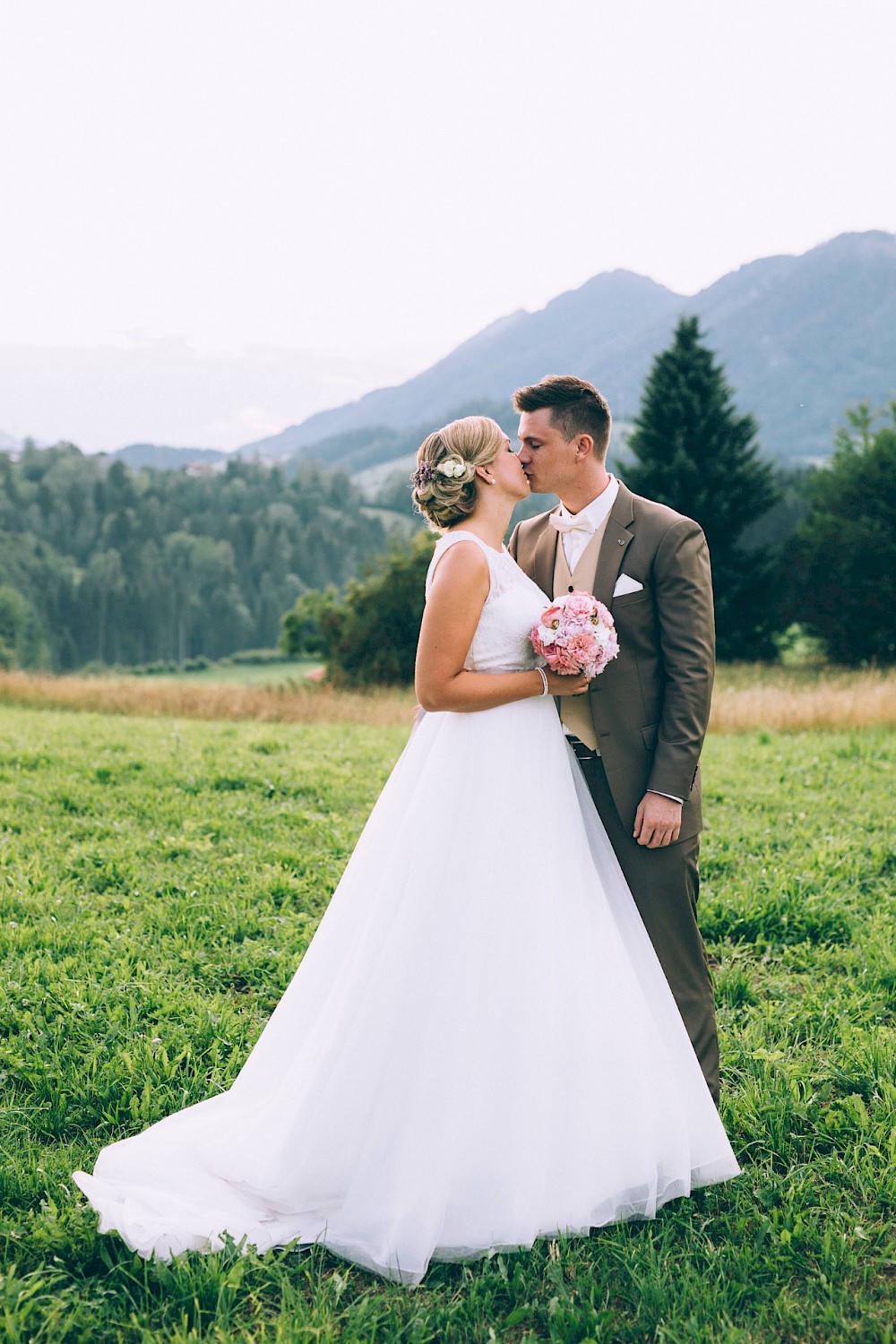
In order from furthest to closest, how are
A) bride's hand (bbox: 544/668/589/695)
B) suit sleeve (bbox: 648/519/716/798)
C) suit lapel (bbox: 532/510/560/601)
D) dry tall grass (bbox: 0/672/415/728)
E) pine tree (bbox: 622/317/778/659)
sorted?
1. pine tree (bbox: 622/317/778/659)
2. dry tall grass (bbox: 0/672/415/728)
3. suit lapel (bbox: 532/510/560/601)
4. suit sleeve (bbox: 648/519/716/798)
5. bride's hand (bbox: 544/668/589/695)

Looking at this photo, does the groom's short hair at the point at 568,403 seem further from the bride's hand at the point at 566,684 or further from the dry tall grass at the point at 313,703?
the dry tall grass at the point at 313,703

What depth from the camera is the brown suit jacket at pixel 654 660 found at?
3.51 meters

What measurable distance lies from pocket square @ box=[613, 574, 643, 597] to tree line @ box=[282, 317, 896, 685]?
28.0m

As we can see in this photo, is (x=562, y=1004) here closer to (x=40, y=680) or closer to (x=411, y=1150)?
(x=411, y=1150)

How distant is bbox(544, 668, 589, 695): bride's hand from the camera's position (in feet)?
11.1

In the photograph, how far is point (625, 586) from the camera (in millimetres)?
3607

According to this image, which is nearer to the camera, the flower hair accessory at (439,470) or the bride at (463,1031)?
the bride at (463,1031)

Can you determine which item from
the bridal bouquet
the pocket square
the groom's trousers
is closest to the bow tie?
the pocket square

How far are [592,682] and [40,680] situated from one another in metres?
15.1

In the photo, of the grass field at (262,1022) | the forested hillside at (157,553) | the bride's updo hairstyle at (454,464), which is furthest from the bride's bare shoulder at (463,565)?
the forested hillside at (157,553)

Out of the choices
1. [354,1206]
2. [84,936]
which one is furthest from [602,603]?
[84,936]

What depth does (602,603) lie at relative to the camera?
3.52 metres

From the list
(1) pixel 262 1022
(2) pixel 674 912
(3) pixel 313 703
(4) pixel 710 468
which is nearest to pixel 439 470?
(2) pixel 674 912

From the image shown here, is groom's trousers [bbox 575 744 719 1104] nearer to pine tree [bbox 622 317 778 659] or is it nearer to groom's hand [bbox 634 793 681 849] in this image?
groom's hand [bbox 634 793 681 849]
